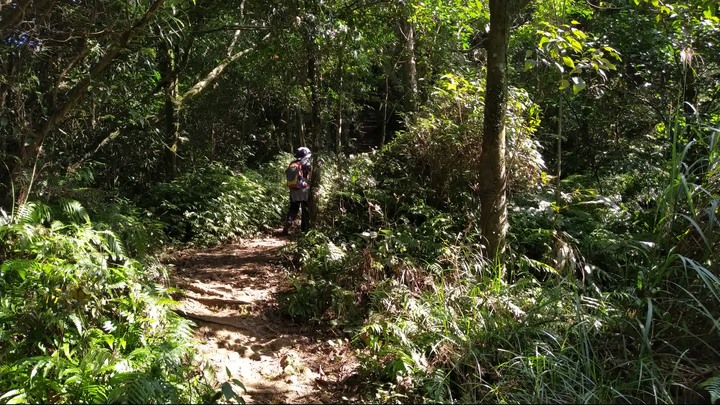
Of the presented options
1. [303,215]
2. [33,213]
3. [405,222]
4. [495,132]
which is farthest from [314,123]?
[33,213]

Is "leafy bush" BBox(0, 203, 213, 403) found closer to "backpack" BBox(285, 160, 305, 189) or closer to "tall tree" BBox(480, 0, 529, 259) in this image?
"tall tree" BBox(480, 0, 529, 259)

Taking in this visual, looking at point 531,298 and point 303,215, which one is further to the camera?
point 303,215

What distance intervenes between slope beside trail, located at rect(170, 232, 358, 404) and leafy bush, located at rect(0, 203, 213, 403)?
56 cm

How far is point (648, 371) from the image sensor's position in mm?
3504

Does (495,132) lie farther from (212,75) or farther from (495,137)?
(212,75)

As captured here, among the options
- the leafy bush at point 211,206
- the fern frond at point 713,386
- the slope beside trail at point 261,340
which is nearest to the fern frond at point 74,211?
the slope beside trail at point 261,340

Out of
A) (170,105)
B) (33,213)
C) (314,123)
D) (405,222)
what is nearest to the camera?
(33,213)

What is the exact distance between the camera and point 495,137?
5602 millimetres

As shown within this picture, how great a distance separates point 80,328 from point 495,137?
14.1ft

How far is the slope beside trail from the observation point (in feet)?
14.0

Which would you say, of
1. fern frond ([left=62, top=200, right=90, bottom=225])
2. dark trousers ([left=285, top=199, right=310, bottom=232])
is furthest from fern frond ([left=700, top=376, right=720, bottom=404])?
dark trousers ([left=285, top=199, right=310, bottom=232])

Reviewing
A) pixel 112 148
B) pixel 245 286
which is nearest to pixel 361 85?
pixel 112 148

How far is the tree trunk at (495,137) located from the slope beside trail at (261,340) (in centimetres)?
209

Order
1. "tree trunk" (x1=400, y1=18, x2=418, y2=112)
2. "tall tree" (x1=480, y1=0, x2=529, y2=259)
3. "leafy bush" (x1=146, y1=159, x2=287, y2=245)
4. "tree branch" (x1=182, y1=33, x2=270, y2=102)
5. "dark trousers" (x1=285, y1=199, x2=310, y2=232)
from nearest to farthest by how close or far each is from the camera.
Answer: "tall tree" (x1=480, y1=0, x2=529, y2=259) < "dark trousers" (x1=285, y1=199, x2=310, y2=232) < "leafy bush" (x1=146, y1=159, x2=287, y2=245) < "tree trunk" (x1=400, y1=18, x2=418, y2=112) < "tree branch" (x1=182, y1=33, x2=270, y2=102)
